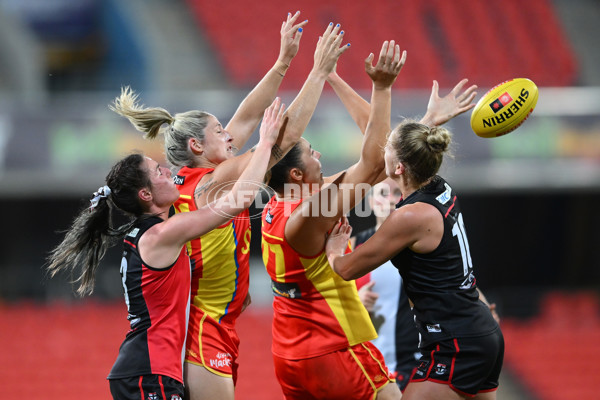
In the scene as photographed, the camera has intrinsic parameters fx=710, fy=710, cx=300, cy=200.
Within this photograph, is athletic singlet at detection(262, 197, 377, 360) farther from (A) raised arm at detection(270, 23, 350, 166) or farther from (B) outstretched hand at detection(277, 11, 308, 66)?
(B) outstretched hand at detection(277, 11, 308, 66)

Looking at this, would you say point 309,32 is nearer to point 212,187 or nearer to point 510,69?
point 510,69

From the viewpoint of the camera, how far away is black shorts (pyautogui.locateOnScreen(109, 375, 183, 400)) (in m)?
3.46

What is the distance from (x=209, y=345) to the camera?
3811 mm

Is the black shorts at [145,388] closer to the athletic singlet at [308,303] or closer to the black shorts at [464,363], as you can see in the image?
the athletic singlet at [308,303]

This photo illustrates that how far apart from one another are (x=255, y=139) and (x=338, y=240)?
6799mm

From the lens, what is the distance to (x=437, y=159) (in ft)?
11.6

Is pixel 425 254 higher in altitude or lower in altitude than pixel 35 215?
lower

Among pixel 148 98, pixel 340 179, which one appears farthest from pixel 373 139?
pixel 148 98

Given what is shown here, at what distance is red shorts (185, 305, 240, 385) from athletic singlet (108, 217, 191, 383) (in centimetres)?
13

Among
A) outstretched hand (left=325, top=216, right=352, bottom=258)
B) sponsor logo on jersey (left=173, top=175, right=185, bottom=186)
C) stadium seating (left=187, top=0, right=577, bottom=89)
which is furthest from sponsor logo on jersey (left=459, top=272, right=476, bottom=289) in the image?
stadium seating (left=187, top=0, right=577, bottom=89)

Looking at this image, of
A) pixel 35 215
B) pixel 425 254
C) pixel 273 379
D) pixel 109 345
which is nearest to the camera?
pixel 425 254

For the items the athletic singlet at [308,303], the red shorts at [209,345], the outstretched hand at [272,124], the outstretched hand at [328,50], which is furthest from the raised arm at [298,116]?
the red shorts at [209,345]

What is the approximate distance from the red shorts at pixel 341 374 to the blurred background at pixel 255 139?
5.65 meters

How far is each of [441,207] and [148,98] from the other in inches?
332
